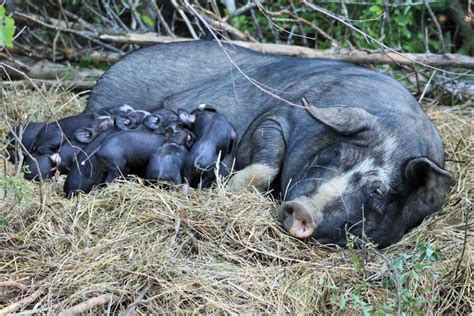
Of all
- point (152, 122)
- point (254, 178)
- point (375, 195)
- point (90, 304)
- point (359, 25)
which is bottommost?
point (359, 25)

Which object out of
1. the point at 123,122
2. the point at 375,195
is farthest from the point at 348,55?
the point at 375,195

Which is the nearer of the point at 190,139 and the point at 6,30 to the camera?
the point at 6,30

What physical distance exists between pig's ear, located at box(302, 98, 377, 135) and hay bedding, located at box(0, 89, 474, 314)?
0.58 meters

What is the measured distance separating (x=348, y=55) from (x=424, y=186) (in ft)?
7.54

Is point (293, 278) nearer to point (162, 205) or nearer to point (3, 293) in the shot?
point (162, 205)

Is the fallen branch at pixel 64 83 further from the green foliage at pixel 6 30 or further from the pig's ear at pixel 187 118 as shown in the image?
the green foliage at pixel 6 30

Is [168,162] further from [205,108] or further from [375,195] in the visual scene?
[375,195]

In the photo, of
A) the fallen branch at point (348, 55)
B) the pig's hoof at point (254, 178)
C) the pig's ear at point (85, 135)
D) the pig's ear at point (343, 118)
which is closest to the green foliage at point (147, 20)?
the fallen branch at point (348, 55)

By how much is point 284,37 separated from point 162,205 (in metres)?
4.24

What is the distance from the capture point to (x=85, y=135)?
569 cm

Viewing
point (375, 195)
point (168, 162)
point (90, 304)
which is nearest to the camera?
point (90, 304)

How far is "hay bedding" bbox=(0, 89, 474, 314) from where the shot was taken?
3789 mm

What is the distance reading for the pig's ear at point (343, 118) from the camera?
4.92 m

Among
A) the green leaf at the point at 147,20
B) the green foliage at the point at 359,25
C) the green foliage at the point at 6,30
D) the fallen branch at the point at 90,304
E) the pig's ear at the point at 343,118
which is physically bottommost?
the green foliage at the point at 359,25
